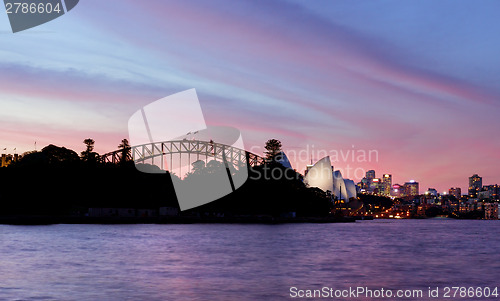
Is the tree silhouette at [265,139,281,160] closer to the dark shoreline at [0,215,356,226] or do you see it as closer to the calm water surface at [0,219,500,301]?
the dark shoreline at [0,215,356,226]

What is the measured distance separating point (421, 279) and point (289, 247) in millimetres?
28800

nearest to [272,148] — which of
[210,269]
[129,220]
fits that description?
[129,220]

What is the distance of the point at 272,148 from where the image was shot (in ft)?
643

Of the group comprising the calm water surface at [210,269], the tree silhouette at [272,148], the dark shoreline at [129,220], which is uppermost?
the tree silhouette at [272,148]

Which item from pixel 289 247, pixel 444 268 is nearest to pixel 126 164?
pixel 289 247

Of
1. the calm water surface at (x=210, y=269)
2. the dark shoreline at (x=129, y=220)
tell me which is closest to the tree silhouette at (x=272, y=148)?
the dark shoreline at (x=129, y=220)

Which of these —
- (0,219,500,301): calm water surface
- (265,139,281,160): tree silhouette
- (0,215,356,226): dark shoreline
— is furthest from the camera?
(265,139,281,160): tree silhouette

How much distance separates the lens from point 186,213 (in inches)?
6073

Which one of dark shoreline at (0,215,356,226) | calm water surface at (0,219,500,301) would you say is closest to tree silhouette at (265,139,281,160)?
dark shoreline at (0,215,356,226)

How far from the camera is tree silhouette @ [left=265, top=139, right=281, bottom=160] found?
19562 cm

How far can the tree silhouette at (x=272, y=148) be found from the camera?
195625 millimetres

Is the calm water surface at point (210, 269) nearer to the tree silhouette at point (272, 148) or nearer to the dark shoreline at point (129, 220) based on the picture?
the dark shoreline at point (129, 220)

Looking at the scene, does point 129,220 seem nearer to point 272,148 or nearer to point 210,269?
point 272,148

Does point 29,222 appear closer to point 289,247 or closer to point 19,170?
point 19,170
